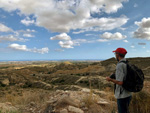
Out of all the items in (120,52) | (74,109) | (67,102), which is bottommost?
(74,109)

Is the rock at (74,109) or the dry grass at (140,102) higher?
the dry grass at (140,102)

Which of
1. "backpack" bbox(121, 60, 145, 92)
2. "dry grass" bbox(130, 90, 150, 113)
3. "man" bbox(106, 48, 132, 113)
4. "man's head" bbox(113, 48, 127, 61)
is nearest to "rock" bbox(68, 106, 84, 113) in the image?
"man" bbox(106, 48, 132, 113)

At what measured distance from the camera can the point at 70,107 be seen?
14.5ft

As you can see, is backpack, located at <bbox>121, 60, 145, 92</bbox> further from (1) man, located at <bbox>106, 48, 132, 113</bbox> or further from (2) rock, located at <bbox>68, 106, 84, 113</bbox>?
(2) rock, located at <bbox>68, 106, 84, 113</bbox>

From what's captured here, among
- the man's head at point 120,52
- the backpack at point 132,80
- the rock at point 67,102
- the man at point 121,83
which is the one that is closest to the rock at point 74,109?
the rock at point 67,102

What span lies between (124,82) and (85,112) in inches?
88.9

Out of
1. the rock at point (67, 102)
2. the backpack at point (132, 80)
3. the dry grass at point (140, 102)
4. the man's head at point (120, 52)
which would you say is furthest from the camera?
the rock at point (67, 102)

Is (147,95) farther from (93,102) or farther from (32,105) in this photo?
(32,105)

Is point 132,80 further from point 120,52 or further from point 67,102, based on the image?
point 67,102

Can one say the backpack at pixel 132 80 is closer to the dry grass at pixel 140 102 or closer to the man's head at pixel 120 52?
the man's head at pixel 120 52

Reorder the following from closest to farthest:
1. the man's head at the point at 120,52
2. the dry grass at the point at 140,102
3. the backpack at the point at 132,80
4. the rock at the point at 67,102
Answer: the backpack at the point at 132,80, the man's head at the point at 120,52, the dry grass at the point at 140,102, the rock at the point at 67,102

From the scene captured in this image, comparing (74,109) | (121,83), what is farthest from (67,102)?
(121,83)

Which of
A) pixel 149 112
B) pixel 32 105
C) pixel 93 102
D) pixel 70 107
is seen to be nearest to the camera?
pixel 149 112

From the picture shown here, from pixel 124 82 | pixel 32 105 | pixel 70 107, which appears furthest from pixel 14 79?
pixel 124 82
